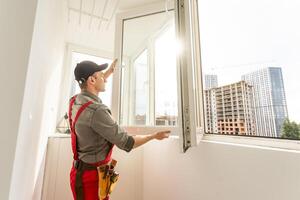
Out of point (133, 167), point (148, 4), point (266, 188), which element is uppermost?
point (148, 4)

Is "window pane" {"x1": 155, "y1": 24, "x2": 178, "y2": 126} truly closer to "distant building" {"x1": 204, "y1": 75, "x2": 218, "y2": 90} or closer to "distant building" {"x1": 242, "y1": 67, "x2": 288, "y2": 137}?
"distant building" {"x1": 204, "y1": 75, "x2": 218, "y2": 90}

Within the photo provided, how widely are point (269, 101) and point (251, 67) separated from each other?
0.21 m

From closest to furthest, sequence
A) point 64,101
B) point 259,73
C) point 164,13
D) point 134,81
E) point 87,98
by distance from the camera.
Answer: point 259,73 → point 87,98 → point 164,13 → point 134,81 → point 64,101

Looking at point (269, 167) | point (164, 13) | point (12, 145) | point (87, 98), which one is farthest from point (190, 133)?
point (164, 13)

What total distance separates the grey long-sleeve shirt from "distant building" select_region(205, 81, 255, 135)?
0.56 meters

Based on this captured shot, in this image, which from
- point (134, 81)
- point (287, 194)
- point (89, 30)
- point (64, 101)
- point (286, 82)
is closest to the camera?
point (287, 194)

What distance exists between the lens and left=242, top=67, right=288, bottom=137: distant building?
30.1 inches

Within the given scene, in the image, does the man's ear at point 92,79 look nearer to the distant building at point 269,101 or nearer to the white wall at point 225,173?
the white wall at point 225,173

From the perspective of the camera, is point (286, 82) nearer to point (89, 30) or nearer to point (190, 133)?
point (190, 133)

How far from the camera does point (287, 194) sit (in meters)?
0.64

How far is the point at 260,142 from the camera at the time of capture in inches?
32.2

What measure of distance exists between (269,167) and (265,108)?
0.93 feet

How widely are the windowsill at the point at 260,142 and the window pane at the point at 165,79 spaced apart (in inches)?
21.4

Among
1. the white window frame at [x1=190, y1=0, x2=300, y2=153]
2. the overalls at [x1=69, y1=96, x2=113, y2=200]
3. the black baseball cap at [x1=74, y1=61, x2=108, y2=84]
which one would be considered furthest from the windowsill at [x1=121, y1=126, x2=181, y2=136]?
the black baseball cap at [x1=74, y1=61, x2=108, y2=84]
